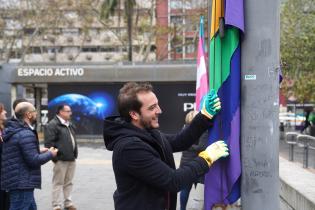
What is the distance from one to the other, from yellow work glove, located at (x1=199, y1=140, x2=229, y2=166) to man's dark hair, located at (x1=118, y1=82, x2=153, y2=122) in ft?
1.62

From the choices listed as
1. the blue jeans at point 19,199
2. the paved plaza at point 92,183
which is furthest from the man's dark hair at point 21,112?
the paved plaza at point 92,183

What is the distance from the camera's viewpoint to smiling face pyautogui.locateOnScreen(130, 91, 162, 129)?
122 inches

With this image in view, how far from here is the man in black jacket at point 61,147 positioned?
848 centimetres

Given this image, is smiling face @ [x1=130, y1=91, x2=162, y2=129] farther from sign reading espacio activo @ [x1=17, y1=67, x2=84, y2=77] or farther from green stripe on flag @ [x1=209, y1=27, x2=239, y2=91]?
sign reading espacio activo @ [x1=17, y1=67, x2=84, y2=77]

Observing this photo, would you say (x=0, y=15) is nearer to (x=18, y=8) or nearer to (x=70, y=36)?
(x=18, y=8)

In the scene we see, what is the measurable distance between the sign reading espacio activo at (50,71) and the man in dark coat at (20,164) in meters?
17.5

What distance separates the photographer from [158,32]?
3644 centimetres

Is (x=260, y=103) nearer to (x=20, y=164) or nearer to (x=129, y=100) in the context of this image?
(x=129, y=100)

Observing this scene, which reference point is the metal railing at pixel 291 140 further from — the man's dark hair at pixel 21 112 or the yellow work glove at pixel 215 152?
the yellow work glove at pixel 215 152

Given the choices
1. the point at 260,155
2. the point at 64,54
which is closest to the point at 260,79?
the point at 260,155

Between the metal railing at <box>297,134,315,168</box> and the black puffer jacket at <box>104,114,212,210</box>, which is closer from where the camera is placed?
the black puffer jacket at <box>104,114,212,210</box>

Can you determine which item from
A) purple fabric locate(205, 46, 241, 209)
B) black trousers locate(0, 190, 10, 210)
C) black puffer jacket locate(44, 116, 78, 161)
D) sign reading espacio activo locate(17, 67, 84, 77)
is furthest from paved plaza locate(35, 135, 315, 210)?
sign reading espacio activo locate(17, 67, 84, 77)

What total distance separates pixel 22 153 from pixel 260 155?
154 inches

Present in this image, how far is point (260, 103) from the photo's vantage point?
118 inches
